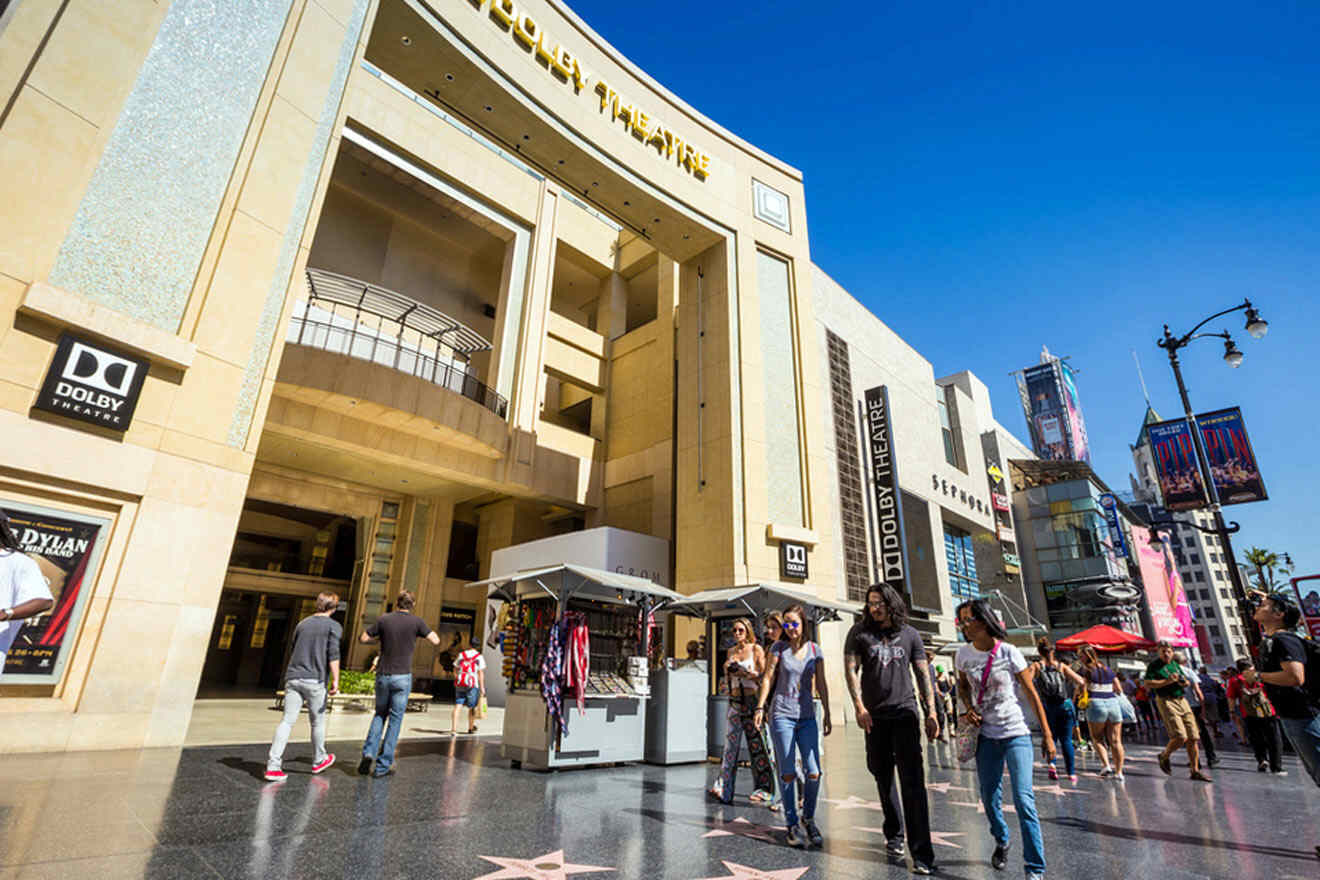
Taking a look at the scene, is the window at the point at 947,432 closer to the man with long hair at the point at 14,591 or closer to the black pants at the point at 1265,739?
the black pants at the point at 1265,739

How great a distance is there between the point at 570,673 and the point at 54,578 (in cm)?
651

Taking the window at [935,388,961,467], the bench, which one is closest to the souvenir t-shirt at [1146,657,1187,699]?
the bench

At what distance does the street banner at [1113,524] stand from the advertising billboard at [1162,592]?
11.8 feet

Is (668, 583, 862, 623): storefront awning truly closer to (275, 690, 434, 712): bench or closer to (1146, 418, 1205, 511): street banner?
(275, 690, 434, 712): bench

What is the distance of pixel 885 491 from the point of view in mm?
26594

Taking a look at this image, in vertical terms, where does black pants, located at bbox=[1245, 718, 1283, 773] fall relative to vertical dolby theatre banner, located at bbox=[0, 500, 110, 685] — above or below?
below

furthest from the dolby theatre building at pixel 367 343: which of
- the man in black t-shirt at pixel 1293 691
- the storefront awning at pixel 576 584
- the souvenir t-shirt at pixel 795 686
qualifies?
the man in black t-shirt at pixel 1293 691

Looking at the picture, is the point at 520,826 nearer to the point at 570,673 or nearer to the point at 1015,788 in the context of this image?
the point at 570,673

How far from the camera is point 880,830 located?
5566 millimetres

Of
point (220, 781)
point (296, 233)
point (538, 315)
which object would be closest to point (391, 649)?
point (220, 781)

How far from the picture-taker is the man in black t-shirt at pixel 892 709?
435 cm

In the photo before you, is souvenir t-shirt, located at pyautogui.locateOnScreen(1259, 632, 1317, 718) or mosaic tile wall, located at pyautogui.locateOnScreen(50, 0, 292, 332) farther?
mosaic tile wall, located at pyautogui.locateOnScreen(50, 0, 292, 332)

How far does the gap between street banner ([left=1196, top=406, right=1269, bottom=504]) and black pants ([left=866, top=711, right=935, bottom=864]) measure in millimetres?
13352

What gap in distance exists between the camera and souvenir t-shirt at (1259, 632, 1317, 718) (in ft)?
16.3
